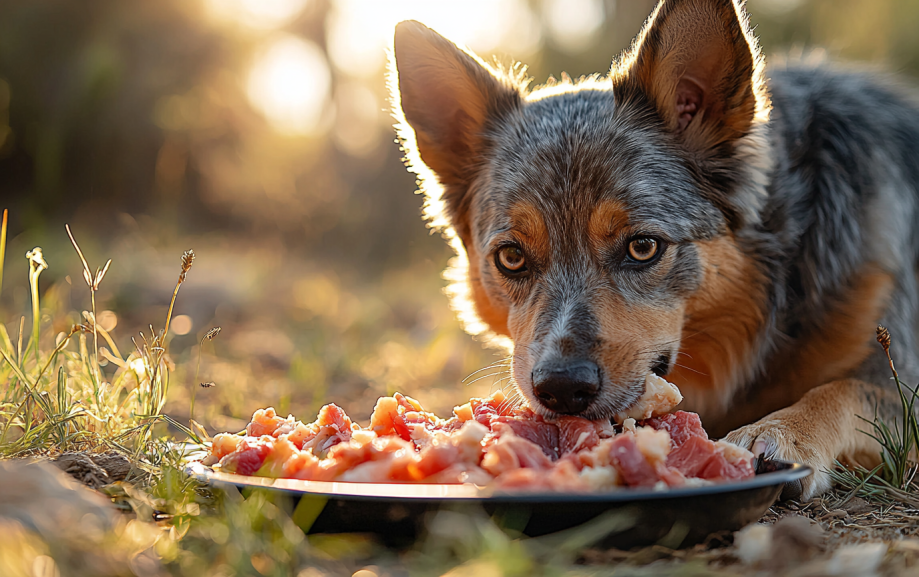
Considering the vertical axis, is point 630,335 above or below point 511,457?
above

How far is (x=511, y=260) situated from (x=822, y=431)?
154cm

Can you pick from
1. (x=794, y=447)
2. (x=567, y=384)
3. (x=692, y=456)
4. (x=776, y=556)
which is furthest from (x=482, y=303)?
(x=776, y=556)

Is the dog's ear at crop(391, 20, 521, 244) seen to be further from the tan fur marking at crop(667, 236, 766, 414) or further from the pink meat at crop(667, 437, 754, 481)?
the pink meat at crop(667, 437, 754, 481)

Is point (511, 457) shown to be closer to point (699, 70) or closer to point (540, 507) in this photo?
point (540, 507)

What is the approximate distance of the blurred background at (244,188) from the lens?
5.48 meters

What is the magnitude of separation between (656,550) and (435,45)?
2.63 m

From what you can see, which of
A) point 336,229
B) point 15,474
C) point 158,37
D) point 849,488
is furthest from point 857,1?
point 15,474

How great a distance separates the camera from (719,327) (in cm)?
340

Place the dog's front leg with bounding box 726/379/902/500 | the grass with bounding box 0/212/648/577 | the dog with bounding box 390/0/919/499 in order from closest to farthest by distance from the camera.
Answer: the grass with bounding box 0/212/648/577
the dog's front leg with bounding box 726/379/902/500
the dog with bounding box 390/0/919/499

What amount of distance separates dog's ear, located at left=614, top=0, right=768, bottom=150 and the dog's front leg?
50.4 inches

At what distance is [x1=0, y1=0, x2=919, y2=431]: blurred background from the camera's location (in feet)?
18.0

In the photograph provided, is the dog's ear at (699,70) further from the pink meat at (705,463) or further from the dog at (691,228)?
the pink meat at (705,463)

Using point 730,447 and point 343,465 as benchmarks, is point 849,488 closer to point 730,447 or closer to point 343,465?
point 730,447

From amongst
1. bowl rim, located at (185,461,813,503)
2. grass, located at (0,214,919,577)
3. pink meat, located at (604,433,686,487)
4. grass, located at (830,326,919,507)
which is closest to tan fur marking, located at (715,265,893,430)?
grass, located at (830,326,919,507)
